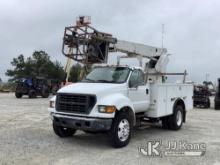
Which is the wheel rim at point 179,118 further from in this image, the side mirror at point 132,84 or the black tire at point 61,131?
the black tire at point 61,131

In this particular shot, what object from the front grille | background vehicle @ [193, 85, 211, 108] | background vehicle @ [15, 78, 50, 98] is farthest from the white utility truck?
background vehicle @ [15, 78, 50, 98]

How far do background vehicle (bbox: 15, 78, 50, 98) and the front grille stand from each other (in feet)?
65.5

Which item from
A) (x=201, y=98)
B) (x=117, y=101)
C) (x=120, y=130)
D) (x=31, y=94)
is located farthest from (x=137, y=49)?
(x=31, y=94)

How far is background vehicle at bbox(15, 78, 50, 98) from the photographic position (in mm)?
27422

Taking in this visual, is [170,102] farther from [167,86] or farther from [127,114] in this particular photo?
[127,114]

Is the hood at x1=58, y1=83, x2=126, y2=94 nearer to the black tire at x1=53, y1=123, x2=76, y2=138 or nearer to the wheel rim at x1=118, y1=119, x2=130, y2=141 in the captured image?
the wheel rim at x1=118, y1=119, x2=130, y2=141

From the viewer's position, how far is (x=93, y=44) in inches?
518

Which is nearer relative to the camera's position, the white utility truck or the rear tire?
the white utility truck

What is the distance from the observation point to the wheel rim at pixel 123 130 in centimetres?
789

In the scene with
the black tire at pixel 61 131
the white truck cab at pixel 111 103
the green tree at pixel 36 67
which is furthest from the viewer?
the green tree at pixel 36 67

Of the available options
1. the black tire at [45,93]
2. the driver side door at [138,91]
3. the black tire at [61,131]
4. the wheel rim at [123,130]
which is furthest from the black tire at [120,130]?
the black tire at [45,93]

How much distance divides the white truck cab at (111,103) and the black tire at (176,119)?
1.36 feet

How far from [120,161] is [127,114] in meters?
1.72

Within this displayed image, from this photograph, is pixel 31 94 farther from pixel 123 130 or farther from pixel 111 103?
pixel 111 103
